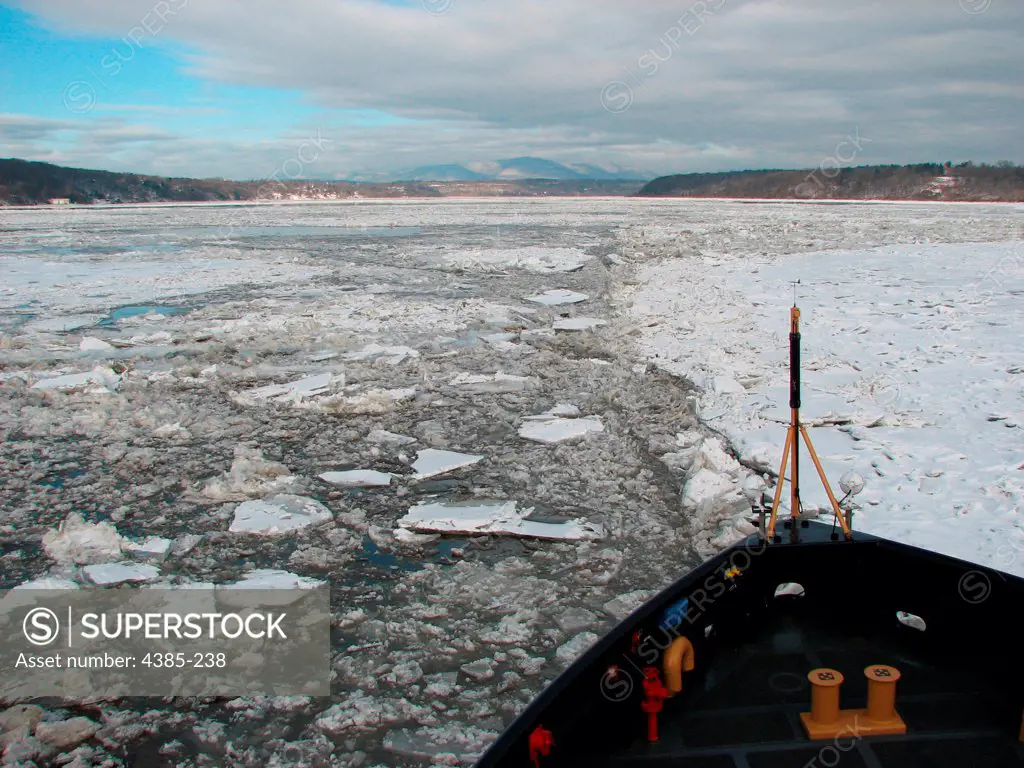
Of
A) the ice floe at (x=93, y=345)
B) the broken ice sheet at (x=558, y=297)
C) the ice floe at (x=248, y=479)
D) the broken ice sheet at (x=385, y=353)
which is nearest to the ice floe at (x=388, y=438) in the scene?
the ice floe at (x=248, y=479)

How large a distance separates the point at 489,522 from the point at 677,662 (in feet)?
7.18

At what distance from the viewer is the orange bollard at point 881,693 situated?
245 centimetres

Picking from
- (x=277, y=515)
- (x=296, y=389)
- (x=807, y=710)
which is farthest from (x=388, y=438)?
(x=807, y=710)

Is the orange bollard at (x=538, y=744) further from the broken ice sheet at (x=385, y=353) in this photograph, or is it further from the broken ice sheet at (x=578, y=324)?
the broken ice sheet at (x=578, y=324)

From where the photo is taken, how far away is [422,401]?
735 centimetres

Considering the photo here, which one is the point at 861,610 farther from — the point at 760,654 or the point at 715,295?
the point at 715,295

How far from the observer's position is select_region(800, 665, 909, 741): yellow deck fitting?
246 cm

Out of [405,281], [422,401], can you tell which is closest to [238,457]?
[422,401]

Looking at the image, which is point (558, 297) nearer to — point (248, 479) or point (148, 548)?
point (248, 479)

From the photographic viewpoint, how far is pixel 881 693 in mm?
2465

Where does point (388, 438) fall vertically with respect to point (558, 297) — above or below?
below

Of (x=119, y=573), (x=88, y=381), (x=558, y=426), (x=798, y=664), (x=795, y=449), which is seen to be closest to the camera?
(x=798, y=664)

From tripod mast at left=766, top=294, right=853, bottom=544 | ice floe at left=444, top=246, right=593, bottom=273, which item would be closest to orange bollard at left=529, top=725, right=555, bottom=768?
tripod mast at left=766, top=294, right=853, bottom=544

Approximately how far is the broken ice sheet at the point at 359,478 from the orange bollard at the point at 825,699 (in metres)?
3.49
